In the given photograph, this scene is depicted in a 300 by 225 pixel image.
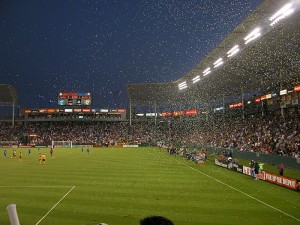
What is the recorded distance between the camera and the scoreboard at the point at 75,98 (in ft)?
336

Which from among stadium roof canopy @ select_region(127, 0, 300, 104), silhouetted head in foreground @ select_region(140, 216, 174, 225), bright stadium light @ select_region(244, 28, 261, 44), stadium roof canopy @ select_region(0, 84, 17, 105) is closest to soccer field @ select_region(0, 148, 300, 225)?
silhouetted head in foreground @ select_region(140, 216, 174, 225)

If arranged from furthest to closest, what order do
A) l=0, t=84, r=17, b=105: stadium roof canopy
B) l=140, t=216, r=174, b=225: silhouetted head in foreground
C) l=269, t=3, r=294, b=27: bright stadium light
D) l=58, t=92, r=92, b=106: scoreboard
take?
l=58, t=92, r=92, b=106: scoreboard, l=0, t=84, r=17, b=105: stadium roof canopy, l=269, t=3, r=294, b=27: bright stadium light, l=140, t=216, r=174, b=225: silhouetted head in foreground

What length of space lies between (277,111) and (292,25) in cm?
3012

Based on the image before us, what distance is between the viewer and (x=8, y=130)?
99375mm

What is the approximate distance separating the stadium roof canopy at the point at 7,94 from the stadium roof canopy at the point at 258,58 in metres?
52.4

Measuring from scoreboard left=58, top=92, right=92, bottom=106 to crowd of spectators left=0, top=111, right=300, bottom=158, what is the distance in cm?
807

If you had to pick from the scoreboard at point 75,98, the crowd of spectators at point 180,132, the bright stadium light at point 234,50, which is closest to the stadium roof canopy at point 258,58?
the bright stadium light at point 234,50

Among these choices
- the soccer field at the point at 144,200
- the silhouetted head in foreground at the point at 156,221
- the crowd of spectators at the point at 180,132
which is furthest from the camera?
the crowd of spectators at the point at 180,132

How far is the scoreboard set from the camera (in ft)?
336

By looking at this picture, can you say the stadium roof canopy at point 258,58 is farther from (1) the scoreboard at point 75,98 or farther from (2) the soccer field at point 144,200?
(1) the scoreboard at point 75,98

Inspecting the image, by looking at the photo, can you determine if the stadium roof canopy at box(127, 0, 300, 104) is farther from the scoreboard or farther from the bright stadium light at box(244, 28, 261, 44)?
the scoreboard

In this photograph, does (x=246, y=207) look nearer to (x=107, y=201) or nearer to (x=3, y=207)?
(x=107, y=201)

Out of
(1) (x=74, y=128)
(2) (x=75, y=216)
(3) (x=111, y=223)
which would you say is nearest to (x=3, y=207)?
(2) (x=75, y=216)

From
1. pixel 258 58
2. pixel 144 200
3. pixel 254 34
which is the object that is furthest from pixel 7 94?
pixel 144 200
